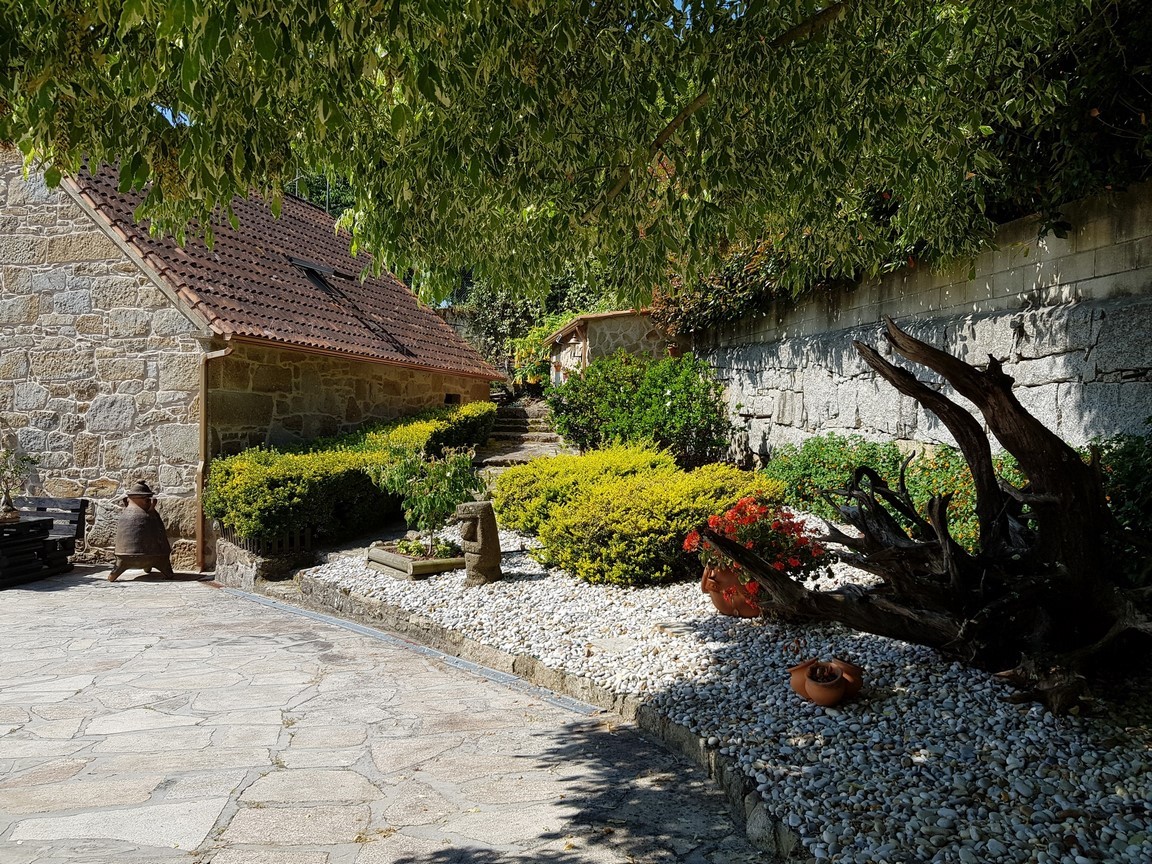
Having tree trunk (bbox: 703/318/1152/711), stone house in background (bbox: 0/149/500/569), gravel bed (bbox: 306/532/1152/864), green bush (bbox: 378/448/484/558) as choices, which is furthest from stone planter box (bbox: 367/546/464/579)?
tree trunk (bbox: 703/318/1152/711)

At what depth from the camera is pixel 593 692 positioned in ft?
16.1

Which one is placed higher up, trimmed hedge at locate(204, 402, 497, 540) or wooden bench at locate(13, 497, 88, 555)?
trimmed hedge at locate(204, 402, 497, 540)

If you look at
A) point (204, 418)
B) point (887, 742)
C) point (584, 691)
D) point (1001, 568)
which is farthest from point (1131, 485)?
point (204, 418)

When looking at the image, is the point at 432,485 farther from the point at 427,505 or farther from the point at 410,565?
the point at 410,565

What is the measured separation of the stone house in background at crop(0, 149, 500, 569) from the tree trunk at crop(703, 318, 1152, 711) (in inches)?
293

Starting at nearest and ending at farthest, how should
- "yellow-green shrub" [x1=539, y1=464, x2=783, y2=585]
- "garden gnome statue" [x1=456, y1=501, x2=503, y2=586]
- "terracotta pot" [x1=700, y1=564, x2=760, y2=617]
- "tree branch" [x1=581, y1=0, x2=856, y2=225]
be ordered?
"tree branch" [x1=581, y1=0, x2=856, y2=225]
"terracotta pot" [x1=700, y1=564, x2=760, y2=617]
"yellow-green shrub" [x1=539, y1=464, x2=783, y2=585]
"garden gnome statue" [x1=456, y1=501, x2=503, y2=586]

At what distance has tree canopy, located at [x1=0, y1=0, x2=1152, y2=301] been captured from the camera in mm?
3338

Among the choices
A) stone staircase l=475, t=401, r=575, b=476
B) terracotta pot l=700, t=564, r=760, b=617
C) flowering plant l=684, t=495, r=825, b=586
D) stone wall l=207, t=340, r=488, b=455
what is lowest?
terracotta pot l=700, t=564, r=760, b=617

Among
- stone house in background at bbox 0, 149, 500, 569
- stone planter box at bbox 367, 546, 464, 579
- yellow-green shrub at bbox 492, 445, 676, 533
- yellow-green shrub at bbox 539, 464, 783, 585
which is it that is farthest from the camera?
stone house in background at bbox 0, 149, 500, 569

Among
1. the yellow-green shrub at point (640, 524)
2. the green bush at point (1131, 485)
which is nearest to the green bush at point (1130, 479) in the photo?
the green bush at point (1131, 485)

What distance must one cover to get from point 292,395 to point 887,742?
9020 millimetres

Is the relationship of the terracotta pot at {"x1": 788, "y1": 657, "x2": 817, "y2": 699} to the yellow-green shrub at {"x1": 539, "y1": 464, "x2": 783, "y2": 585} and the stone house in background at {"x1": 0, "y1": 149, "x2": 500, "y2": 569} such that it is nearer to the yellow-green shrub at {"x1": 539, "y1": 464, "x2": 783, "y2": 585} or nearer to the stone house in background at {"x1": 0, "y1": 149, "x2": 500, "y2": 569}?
the yellow-green shrub at {"x1": 539, "y1": 464, "x2": 783, "y2": 585}

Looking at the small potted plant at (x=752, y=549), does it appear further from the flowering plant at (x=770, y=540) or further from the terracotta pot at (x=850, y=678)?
the terracotta pot at (x=850, y=678)

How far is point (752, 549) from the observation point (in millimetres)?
5734
